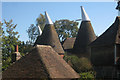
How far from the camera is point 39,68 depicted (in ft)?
47.9

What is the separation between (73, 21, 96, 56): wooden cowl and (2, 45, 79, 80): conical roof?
1327 cm

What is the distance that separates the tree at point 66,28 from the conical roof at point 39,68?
4007 centimetres

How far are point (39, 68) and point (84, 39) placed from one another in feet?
51.6

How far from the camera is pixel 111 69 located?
758 inches

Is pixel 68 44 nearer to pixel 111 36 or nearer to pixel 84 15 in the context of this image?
pixel 84 15

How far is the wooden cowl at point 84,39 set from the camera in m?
29.2

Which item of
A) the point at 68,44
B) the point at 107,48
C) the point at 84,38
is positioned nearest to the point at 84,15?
the point at 84,38

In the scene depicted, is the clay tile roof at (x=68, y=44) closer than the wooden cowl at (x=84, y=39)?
No

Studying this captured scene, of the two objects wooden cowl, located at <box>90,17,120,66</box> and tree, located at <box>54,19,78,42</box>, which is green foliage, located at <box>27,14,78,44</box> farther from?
wooden cowl, located at <box>90,17,120,66</box>

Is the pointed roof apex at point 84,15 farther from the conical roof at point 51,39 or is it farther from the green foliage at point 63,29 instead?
the green foliage at point 63,29

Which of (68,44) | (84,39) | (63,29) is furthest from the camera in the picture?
(63,29)

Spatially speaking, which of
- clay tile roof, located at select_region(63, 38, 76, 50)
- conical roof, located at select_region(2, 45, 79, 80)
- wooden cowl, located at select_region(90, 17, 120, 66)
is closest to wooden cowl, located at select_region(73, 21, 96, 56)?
wooden cowl, located at select_region(90, 17, 120, 66)

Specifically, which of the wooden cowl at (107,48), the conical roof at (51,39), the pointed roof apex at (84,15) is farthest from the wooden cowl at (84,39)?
the wooden cowl at (107,48)

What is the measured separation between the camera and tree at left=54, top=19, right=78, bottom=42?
56438 mm
